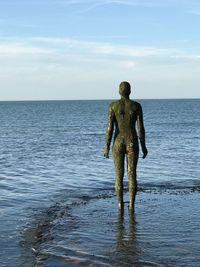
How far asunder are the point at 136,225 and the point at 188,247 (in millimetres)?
1710

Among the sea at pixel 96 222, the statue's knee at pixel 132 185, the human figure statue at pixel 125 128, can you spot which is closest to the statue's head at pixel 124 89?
the human figure statue at pixel 125 128

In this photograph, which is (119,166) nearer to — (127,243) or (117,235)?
(117,235)

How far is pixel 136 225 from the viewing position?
32.3ft

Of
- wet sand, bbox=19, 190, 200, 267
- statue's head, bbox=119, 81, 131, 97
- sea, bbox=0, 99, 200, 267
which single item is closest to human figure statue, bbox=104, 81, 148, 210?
statue's head, bbox=119, 81, 131, 97

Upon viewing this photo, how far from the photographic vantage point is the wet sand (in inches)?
309

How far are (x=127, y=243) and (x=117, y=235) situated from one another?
Answer: 21.5 inches

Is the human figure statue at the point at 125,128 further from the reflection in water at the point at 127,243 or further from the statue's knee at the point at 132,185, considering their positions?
the reflection in water at the point at 127,243

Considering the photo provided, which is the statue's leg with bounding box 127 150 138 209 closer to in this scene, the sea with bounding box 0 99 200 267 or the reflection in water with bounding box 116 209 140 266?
the sea with bounding box 0 99 200 267

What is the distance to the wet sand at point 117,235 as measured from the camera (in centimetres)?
786

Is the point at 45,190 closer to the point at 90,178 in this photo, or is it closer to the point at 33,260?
the point at 90,178

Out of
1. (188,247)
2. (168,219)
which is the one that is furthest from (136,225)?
(188,247)

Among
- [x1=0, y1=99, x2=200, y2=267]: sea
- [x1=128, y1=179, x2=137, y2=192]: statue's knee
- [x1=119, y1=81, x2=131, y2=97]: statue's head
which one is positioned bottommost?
[x1=0, y1=99, x2=200, y2=267]: sea

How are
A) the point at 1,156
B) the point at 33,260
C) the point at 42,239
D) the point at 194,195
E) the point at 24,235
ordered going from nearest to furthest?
the point at 33,260 < the point at 42,239 < the point at 24,235 < the point at 194,195 < the point at 1,156

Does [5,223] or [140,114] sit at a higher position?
[140,114]
